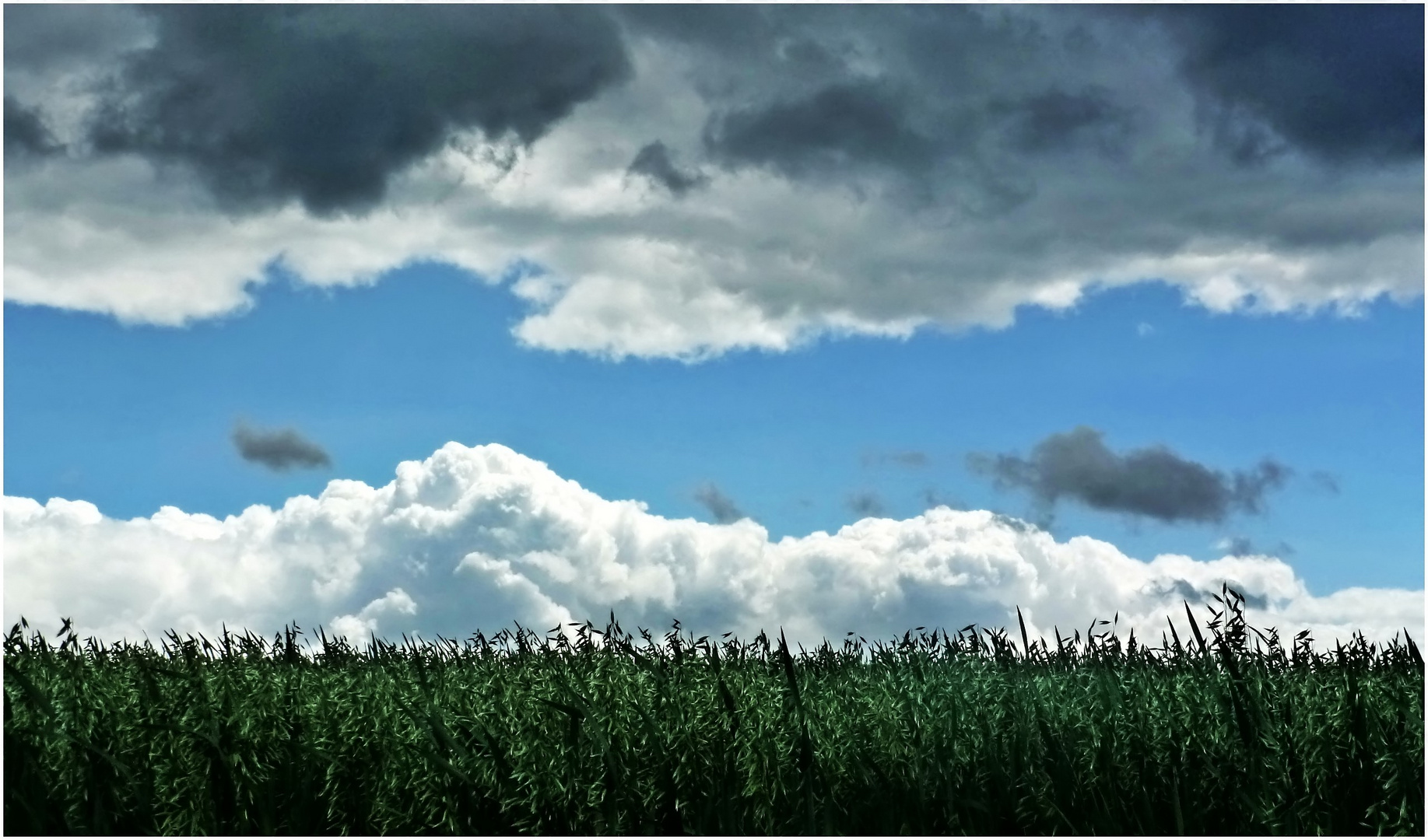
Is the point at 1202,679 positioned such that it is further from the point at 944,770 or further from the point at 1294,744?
the point at 944,770

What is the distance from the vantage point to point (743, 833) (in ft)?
21.2

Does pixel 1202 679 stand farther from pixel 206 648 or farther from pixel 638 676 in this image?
pixel 206 648

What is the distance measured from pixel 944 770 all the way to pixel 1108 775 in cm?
86

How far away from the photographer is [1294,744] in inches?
267

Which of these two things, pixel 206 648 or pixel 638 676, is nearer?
pixel 638 676

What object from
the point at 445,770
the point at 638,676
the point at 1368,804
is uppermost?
the point at 638,676

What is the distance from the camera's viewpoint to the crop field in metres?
6.55

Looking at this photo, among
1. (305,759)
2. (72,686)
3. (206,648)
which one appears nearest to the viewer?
(305,759)

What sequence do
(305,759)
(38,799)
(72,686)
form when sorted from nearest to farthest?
(38,799)
(305,759)
(72,686)

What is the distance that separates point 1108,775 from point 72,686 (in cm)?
599

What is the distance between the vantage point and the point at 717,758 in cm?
680

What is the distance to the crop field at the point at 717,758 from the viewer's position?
21.5 ft

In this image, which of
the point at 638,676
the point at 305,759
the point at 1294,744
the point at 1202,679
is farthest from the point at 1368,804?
the point at 305,759

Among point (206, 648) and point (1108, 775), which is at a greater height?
point (206, 648)
